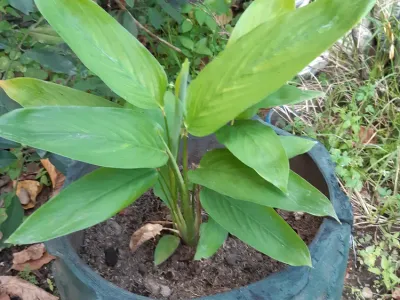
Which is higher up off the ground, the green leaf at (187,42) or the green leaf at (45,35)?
the green leaf at (45,35)

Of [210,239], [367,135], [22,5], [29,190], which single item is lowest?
[29,190]

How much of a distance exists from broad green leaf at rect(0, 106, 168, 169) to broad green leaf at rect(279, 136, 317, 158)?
0.24 m

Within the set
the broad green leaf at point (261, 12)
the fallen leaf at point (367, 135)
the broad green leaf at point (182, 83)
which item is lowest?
the fallen leaf at point (367, 135)

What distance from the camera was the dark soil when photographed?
0.98 meters

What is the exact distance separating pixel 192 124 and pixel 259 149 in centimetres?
11

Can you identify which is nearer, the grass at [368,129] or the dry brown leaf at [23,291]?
the dry brown leaf at [23,291]

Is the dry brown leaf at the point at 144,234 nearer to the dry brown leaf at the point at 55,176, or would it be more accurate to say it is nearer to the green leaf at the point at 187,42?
the dry brown leaf at the point at 55,176

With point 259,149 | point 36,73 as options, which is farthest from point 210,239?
point 36,73

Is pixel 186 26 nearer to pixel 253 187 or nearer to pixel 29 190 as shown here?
pixel 29 190

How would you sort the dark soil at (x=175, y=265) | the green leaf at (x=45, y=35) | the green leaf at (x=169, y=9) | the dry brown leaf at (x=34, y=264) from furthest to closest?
the dry brown leaf at (x=34, y=264), the green leaf at (x=169, y=9), the green leaf at (x=45, y=35), the dark soil at (x=175, y=265)

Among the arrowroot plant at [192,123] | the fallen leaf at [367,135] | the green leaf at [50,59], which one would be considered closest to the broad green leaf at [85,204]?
the arrowroot plant at [192,123]

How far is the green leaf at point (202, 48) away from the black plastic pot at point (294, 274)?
2.63 ft

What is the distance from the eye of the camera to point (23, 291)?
4.38ft

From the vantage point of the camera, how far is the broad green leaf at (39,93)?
0.81m
